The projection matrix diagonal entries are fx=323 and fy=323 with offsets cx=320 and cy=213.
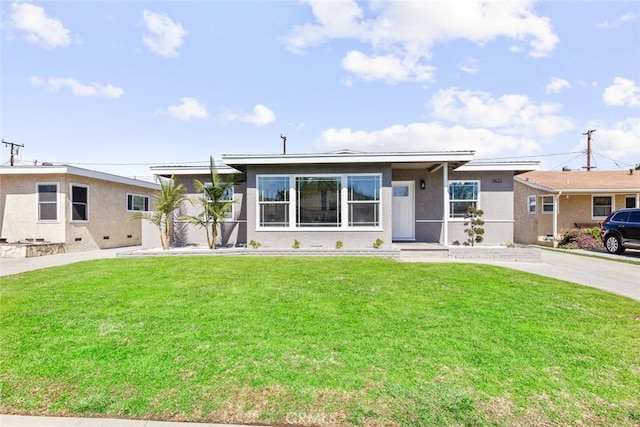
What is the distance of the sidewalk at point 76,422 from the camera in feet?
7.89

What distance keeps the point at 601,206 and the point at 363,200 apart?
15045 millimetres

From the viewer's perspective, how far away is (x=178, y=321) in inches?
174

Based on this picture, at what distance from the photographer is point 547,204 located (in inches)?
701

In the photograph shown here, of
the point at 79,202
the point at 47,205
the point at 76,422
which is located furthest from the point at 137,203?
the point at 76,422

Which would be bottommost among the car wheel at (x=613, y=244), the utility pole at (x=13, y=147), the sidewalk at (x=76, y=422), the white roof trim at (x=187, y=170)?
the sidewalk at (x=76, y=422)

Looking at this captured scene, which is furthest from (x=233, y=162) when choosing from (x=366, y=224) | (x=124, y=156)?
(x=124, y=156)

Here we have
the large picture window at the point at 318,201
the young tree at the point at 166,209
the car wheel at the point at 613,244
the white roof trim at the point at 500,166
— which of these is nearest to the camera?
the large picture window at the point at 318,201

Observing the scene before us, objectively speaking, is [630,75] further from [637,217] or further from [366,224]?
[366,224]

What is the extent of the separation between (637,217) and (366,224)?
1135cm

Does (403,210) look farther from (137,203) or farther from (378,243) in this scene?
(137,203)

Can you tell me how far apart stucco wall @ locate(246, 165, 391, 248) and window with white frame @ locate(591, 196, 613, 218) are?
1395 centimetres

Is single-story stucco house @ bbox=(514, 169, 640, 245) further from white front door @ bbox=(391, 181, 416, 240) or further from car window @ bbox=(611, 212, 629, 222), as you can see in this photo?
Result: white front door @ bbox=(391, 181, 416, 240)

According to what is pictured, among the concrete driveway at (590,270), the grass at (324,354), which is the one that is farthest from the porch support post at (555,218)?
the grass at (324,354)

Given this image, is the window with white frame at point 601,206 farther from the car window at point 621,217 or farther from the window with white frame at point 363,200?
the window with white frame at point 363,200
